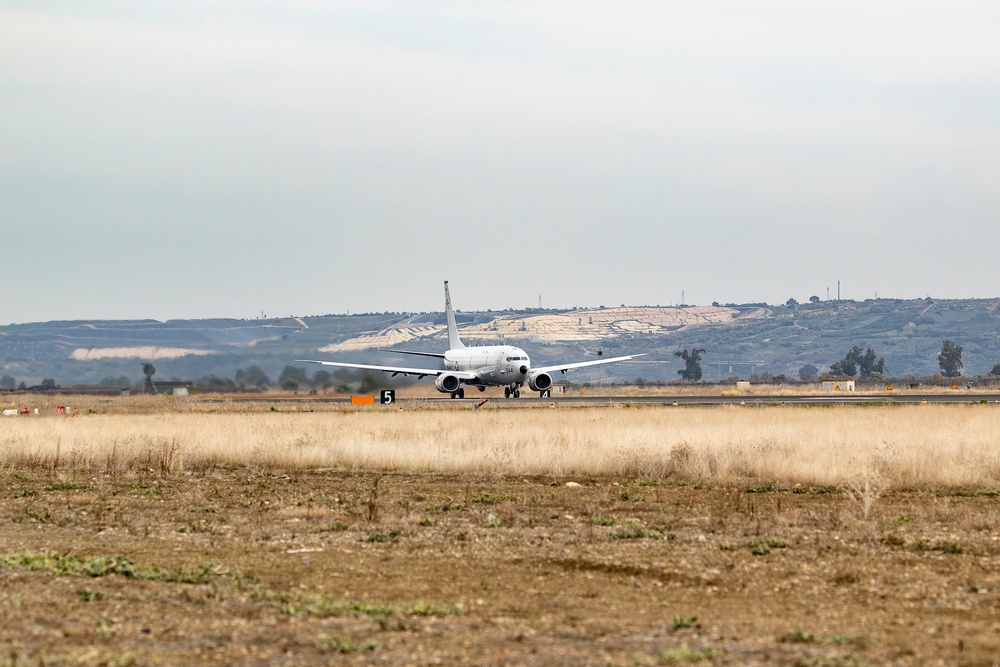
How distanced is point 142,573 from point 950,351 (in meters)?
192

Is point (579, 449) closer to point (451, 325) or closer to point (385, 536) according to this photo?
point (385, 536)

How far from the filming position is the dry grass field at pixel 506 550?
29.1ft

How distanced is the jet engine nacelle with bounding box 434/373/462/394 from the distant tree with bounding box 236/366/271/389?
12535 mm

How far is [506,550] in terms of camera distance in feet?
46.3

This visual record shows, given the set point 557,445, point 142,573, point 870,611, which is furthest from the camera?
point 557,445

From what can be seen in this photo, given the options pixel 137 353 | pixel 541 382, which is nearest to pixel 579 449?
pixel 541 382

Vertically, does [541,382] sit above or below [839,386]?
above

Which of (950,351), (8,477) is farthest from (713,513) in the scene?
(950,351)

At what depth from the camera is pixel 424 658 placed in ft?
27.3

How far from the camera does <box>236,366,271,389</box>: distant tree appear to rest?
273ft

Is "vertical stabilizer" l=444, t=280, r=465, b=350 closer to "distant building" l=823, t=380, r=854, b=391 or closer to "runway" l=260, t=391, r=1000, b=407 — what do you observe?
"runway" l=260, t=391, r=1000, b=407

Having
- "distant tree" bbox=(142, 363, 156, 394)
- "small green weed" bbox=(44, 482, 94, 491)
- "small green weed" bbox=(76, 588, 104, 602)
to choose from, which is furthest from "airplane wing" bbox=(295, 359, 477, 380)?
"small green weed" bbox=(76, 588, 104, 602)

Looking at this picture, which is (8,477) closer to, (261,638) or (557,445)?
(557,445)

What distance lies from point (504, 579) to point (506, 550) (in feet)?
6.77
